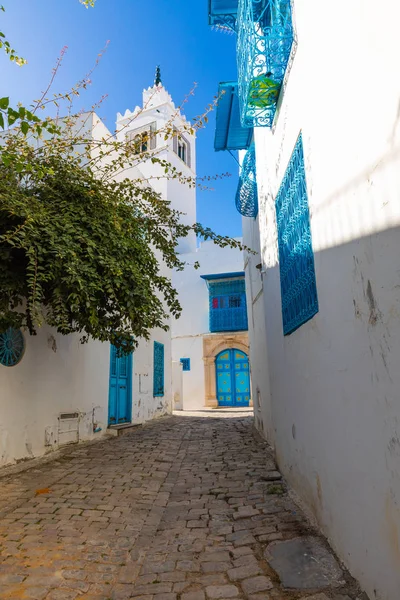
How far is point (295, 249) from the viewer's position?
369cm

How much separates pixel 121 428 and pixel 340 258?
6.96m

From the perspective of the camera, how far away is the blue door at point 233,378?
675 inches

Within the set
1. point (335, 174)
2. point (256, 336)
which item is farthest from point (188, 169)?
point (335, 174)

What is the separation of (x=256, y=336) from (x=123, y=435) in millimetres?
3337

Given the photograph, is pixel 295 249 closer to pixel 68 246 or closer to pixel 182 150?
pixel 68 246

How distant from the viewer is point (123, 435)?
Answer: 8148 mm

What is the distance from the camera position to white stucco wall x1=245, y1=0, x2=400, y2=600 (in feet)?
5.73

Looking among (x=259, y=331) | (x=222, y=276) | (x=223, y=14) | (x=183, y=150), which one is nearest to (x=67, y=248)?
(x=259, y=331)

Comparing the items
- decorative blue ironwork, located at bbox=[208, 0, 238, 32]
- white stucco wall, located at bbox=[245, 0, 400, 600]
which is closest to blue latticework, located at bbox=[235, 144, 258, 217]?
decorative blue ironwork, located at bbox=[208, 0, 238, 32]

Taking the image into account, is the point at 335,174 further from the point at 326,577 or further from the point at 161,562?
the point at 161,562

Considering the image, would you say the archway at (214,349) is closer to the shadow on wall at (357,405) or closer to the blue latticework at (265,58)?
the blue latticework at (265,58)

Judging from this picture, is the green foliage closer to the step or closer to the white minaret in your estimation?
the step

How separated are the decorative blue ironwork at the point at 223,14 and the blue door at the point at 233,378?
12.5 metres

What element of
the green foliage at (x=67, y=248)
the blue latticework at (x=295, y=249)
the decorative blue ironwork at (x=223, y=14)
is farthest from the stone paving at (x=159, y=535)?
the decorative blue ironwork at (x=223, y=14)
